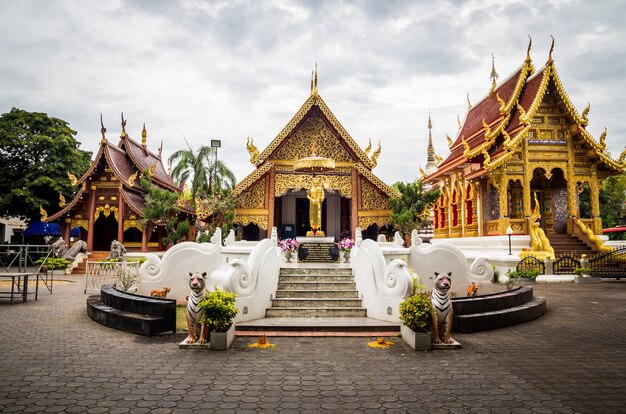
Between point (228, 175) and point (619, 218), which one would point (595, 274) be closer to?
point (228, 175)

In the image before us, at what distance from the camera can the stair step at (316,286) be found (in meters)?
9.48

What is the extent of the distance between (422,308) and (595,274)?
1115 centimetres

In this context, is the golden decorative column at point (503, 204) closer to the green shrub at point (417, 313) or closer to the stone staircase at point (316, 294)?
the stone staircase at point (316, 294)

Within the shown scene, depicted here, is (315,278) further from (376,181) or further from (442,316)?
(376,181)

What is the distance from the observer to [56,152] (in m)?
28.0

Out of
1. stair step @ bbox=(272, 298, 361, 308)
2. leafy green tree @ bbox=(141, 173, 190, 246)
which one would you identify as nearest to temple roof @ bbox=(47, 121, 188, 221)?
leafy green tree @ bbox=(141, 173, 190, 246)

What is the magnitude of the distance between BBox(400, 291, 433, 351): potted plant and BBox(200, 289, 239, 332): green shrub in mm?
2495

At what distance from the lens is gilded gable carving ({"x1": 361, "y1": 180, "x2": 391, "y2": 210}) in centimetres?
1806

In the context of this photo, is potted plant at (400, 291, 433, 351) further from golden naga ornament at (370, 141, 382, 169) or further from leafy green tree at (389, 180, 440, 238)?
golden naga ornament at (370, 141, 382, 169)

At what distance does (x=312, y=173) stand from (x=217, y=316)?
11699mm

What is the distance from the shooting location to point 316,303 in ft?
28.9

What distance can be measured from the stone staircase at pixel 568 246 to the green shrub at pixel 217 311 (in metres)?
14.0

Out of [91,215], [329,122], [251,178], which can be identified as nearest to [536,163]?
[329,122]

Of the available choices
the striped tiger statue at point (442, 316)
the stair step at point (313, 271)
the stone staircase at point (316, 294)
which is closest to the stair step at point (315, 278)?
the stone staircase at point (316, 294)
